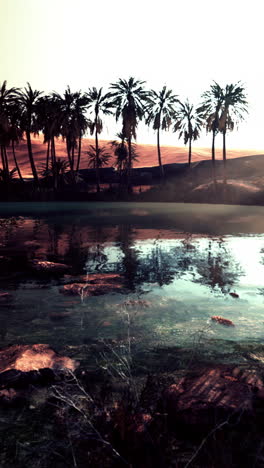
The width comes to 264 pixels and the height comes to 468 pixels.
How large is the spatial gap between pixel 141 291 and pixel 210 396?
16.5 feet

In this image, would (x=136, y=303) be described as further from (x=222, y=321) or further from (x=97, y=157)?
(x=97, y=157)

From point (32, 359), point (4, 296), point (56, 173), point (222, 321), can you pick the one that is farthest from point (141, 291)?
point (56, 173)

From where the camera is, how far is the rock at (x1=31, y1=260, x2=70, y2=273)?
35.9 ft

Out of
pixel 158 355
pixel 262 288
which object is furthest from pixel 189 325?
pixel 262 288

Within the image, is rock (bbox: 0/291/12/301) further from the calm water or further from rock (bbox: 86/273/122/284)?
rock (bbox: 86/273/122/284)

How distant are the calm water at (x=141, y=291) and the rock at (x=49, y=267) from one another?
0.32 meters

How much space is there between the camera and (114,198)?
2034 inches

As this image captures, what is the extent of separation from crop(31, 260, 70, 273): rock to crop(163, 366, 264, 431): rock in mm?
7115

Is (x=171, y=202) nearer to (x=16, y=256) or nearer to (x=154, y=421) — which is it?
(x=16, y=256)

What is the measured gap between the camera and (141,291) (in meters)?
8.79

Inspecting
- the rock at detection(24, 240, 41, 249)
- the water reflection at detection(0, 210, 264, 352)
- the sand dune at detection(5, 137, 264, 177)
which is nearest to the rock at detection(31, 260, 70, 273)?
the water reflection at detection(0, 210, 264, 352)

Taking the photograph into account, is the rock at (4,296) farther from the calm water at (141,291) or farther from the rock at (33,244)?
the rock at (33,244)

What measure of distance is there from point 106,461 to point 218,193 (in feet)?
151

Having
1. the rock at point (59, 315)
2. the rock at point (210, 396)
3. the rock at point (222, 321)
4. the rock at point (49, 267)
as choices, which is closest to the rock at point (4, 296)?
the rock at point (59, 315)
